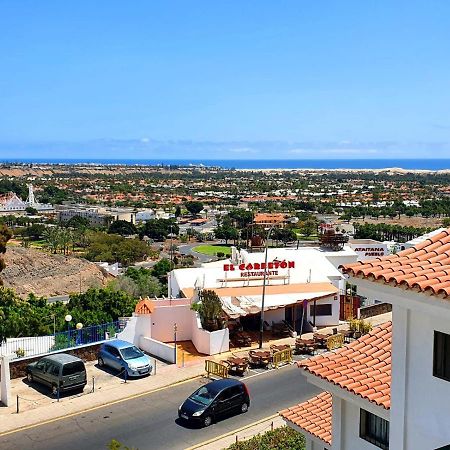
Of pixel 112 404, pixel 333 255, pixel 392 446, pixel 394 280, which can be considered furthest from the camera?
pixel 333 255

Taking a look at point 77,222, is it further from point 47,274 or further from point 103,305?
point 103,305

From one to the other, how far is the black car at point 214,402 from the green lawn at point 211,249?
7035cm

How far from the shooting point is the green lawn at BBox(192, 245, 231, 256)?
94.6 metres

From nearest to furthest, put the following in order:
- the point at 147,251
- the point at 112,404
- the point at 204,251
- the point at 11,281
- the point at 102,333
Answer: the point at 112,404 < the point at 102,333 < the point at 11,281 < the point at 147,251 < the point at 204,251

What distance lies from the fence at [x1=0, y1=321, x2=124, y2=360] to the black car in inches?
307

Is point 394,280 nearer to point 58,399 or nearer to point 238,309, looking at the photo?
point 58,399

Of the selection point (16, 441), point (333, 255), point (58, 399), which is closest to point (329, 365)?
point (16, 441)

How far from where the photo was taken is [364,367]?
360 inches

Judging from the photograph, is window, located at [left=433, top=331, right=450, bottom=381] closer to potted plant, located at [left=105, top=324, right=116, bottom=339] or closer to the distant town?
the distant town

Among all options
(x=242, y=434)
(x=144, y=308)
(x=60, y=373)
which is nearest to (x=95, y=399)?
(x=60, y=373)

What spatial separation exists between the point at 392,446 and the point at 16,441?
16.2 m

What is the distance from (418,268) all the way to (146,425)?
1645 cm

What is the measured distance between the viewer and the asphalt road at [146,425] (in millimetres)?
19672

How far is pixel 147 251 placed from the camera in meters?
88.5
